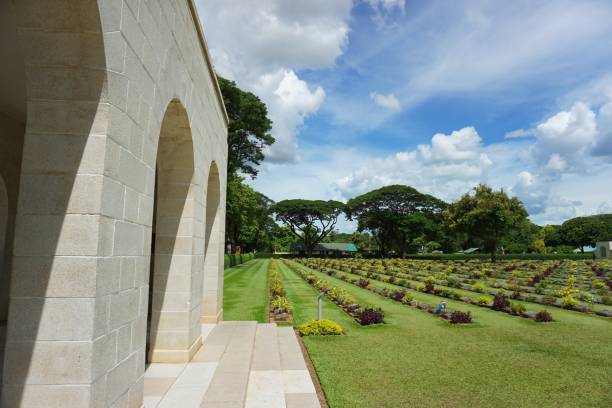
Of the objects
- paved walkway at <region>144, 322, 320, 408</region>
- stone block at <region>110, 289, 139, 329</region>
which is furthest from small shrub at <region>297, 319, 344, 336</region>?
stone block at <region>110, 289, 139, 329</region>

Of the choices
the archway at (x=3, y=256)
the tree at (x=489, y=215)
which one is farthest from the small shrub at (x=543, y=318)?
the tree at (x=489, y=215)

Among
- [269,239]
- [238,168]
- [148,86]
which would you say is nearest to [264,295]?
[148,86]

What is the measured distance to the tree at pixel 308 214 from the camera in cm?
6469

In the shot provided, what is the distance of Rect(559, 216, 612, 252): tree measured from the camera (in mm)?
66438

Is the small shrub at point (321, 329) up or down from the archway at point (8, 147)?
down

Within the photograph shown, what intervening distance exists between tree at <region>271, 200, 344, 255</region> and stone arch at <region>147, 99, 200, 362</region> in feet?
189

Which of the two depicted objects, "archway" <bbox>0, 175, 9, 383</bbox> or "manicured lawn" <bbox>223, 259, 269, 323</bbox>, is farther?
"manicured lawn" <bbox>223, 259, 269, 323</bbox>

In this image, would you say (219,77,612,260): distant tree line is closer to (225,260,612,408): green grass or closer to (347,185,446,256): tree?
(347,185,446,256): tree

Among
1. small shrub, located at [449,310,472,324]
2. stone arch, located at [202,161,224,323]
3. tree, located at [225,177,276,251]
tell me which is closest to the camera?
stone arch, located at [202,161,224,323]

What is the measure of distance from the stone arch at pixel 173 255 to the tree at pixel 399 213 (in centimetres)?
5414

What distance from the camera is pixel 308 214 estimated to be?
65.4m

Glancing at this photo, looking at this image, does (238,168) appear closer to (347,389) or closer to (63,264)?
(347,389)

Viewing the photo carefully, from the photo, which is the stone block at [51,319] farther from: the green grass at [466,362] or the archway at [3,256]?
the archway at [3,256]

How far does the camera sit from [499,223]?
137 ft
